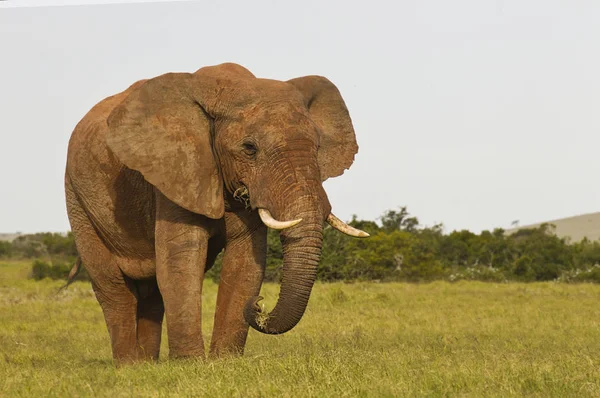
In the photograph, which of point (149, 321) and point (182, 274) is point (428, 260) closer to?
point (149, 321)

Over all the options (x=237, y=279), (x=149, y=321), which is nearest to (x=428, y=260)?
(x=149, y=321)

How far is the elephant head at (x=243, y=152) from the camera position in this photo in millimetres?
7215

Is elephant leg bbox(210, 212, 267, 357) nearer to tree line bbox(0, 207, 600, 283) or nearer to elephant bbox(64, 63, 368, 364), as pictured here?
elephant bbox(64, 63, 368, 364)

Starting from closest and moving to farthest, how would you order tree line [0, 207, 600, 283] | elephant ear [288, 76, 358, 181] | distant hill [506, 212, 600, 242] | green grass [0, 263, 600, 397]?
green grass [0, 263, 600, 397]
elephant ear [288, 76, 358, 181]
tree line [0, 207, 600, 283]
distant hill [506, 212, 600, 242]

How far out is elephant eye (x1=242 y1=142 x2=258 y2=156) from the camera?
24.7 feet

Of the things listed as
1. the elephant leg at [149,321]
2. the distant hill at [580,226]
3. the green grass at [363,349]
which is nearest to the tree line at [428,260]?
the green grass at [363,349]

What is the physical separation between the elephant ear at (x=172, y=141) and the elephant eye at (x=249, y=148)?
0.43 m

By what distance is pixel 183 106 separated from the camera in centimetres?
801

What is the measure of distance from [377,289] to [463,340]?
32.8 feet

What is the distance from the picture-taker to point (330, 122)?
28.4 ft

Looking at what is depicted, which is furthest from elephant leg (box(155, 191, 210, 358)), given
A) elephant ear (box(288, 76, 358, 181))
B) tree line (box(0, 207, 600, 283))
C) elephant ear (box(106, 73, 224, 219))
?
tree line (box(0, 207, 600, 283))

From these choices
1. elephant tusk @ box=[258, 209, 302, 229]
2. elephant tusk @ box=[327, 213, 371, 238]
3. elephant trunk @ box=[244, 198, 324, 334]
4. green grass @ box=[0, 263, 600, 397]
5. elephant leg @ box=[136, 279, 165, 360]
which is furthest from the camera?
elephant leg @ box=[136, 279, 165, 360]

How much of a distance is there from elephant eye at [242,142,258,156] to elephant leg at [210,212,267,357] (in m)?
0.80

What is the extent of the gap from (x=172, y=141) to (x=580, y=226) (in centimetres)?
10988
